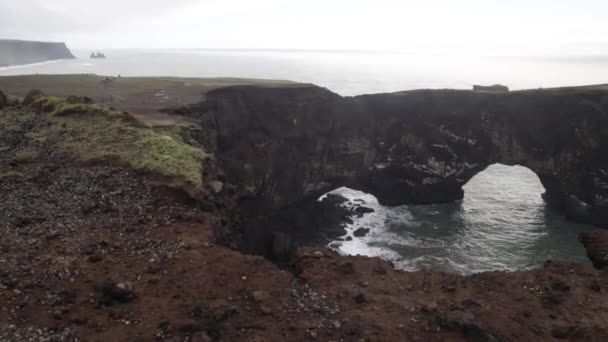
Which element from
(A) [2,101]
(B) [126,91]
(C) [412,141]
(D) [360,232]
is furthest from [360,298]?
(B) [126,91]

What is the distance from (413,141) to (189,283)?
42.4 meters

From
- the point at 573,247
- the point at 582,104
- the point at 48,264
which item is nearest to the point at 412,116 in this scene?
the point at 582,104

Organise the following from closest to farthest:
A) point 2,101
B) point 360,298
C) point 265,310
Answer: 1. point 265,310
2. point 360,298
3. point 2,101

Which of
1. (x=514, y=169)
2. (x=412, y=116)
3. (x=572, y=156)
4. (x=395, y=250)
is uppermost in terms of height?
(x=412, y=116)

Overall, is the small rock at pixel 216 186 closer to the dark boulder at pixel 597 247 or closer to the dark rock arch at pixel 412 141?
the dark rock arch at pixel 412 141

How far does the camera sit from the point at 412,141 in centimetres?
5269

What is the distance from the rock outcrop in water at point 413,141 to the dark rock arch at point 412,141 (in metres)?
0.11

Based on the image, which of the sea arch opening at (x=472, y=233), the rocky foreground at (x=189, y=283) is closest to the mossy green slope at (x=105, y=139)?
the rocky foreground at (x=189, y=283)

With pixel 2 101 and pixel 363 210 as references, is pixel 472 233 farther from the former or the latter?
pixel 2 101

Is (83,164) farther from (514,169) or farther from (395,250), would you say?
(514,169)

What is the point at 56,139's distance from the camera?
26125mm

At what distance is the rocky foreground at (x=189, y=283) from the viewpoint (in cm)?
1319

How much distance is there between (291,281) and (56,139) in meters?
18.7

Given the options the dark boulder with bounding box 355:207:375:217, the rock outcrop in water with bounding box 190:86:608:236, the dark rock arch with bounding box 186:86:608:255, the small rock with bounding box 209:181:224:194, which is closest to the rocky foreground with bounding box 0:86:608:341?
the small rock with bounding box 209:181:224:194
